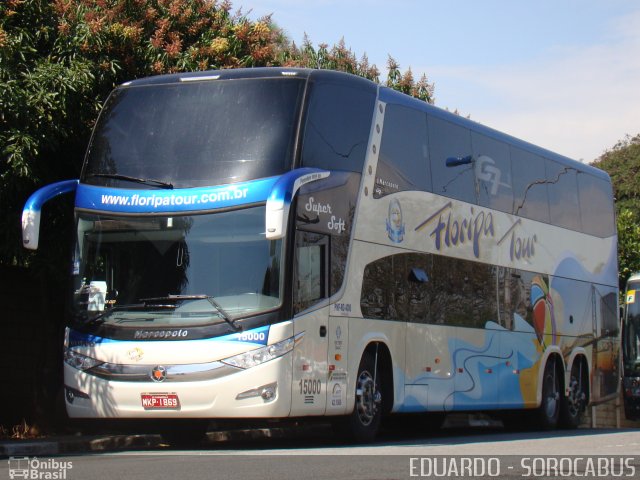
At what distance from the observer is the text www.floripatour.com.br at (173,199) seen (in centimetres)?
1250

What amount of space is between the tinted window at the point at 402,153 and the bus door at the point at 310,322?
5.56 ft

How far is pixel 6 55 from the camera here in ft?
48.7

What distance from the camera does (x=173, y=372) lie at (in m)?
12.4

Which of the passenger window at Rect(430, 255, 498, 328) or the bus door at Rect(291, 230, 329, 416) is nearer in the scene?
the bus door at Rect(291, 230, 329, 416)

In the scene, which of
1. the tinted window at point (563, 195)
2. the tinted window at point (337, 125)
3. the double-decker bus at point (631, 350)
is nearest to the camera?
the tinted window at point (337, 125)

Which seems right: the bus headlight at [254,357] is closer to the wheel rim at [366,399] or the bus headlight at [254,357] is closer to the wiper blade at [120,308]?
the wiper blade at [120,308]

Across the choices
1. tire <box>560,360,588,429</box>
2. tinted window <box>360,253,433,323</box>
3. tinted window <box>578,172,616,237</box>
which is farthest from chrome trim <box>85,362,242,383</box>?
tinted window <box>578,172,616,237</box>

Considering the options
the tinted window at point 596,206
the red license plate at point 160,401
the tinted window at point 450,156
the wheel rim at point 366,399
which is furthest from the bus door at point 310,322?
the tinted window at point 596,206

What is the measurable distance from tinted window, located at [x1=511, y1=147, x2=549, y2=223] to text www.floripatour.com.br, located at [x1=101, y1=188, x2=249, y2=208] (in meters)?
7.00

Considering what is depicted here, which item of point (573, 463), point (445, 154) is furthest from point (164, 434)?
Answer: point (573, 463)

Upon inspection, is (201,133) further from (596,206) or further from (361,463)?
(596,206)

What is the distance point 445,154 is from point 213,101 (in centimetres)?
419

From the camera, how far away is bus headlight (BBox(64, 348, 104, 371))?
1285cm

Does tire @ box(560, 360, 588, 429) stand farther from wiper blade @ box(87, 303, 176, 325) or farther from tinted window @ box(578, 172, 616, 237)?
wiper blade @ box(87, 303, 176, 325)
